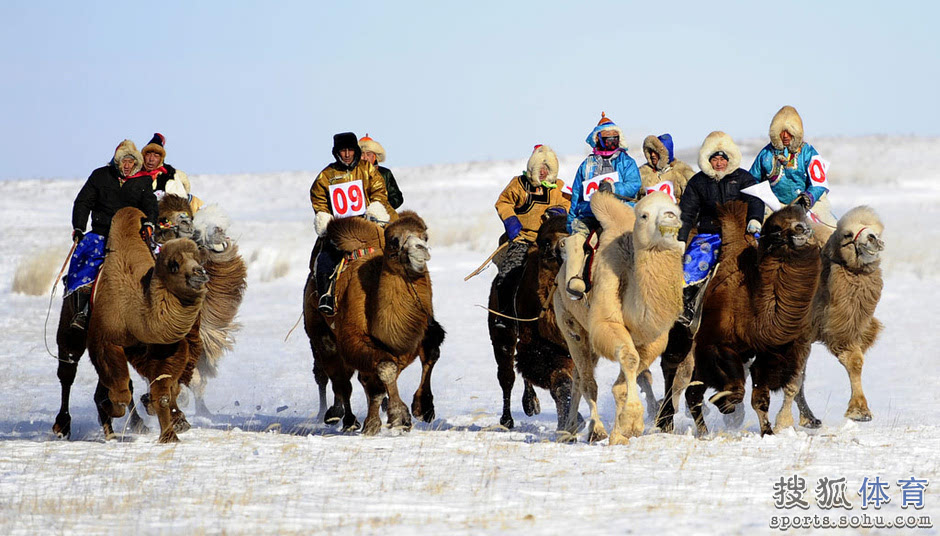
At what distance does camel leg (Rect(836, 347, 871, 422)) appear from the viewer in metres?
10.0

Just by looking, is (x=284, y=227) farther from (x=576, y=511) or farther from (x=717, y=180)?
(x=576, y=511)

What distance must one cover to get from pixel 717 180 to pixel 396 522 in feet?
16.6

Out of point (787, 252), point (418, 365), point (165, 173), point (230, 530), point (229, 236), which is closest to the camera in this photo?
point (230, 530)

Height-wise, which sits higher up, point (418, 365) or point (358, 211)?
point (358, 211)

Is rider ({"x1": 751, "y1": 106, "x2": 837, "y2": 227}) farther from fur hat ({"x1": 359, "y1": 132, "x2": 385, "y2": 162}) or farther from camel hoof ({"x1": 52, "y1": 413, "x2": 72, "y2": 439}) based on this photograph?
camel hoof ({"x1": 52, "y1": 413, "x2": 72, "y2": 439})

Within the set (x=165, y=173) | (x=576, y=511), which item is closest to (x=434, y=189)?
(x=165, y=173)

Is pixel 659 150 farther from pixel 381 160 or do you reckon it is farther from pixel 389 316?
pixel 389 316

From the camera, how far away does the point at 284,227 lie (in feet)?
118

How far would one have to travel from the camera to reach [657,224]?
333 inches

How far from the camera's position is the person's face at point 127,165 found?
10805mm

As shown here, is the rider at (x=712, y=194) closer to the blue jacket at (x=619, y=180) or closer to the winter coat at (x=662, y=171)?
the blue jacket at (x=619, y=180)

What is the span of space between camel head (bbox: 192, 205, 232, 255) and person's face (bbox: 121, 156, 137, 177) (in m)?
0.73

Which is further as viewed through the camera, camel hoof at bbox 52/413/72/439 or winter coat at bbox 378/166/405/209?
winter coat at bbox 378/166/405/209

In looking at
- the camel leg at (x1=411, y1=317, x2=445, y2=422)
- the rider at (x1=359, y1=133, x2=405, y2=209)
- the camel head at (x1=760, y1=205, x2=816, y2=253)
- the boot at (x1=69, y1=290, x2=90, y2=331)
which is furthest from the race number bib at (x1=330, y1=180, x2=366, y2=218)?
the camel head at (x1=760, y1=205, x2=816, y2=253)
